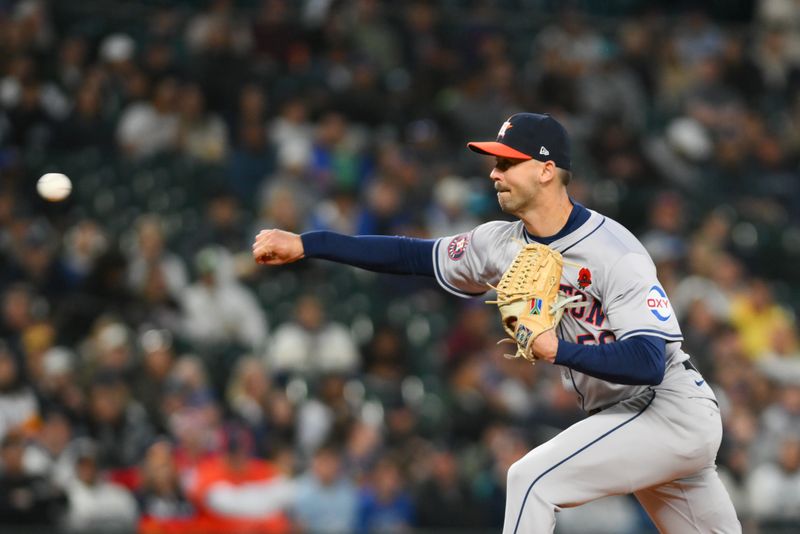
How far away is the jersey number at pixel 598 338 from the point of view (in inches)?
188

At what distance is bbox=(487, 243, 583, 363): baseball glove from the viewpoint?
178 inches

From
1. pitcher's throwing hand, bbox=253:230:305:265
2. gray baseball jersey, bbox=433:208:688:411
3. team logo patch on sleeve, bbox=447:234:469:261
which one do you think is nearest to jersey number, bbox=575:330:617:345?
gray baseball jersey, bbox=433:208:688:411

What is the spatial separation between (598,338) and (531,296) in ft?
1.21

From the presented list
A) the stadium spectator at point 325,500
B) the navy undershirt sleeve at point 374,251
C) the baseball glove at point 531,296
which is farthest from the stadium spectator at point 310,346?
the baseball glove at point 531,296

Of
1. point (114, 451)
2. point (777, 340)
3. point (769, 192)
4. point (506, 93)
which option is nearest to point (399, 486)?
point (114, 451)

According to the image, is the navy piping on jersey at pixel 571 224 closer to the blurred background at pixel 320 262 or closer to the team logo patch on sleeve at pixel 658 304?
the team logo patch on sleeve at pixel 658 304

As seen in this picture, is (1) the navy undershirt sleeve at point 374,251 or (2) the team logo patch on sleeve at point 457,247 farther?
(2) the team logo patch on sleeve at point 457,247

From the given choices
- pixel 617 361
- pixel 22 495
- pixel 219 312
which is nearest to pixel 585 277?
pixel 617 361

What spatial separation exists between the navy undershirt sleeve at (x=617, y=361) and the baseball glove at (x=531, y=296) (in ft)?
0.43

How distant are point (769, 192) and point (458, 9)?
3888 mm

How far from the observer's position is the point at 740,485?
10148 mm

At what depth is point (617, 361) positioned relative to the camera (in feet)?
→ 14.5

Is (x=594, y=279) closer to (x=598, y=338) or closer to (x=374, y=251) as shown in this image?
(x=598, y=338)

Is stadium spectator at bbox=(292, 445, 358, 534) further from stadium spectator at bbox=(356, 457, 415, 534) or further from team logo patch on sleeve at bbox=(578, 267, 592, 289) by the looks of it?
team logo patch on sleeve at bbox=(578, 267, 592, 289)
